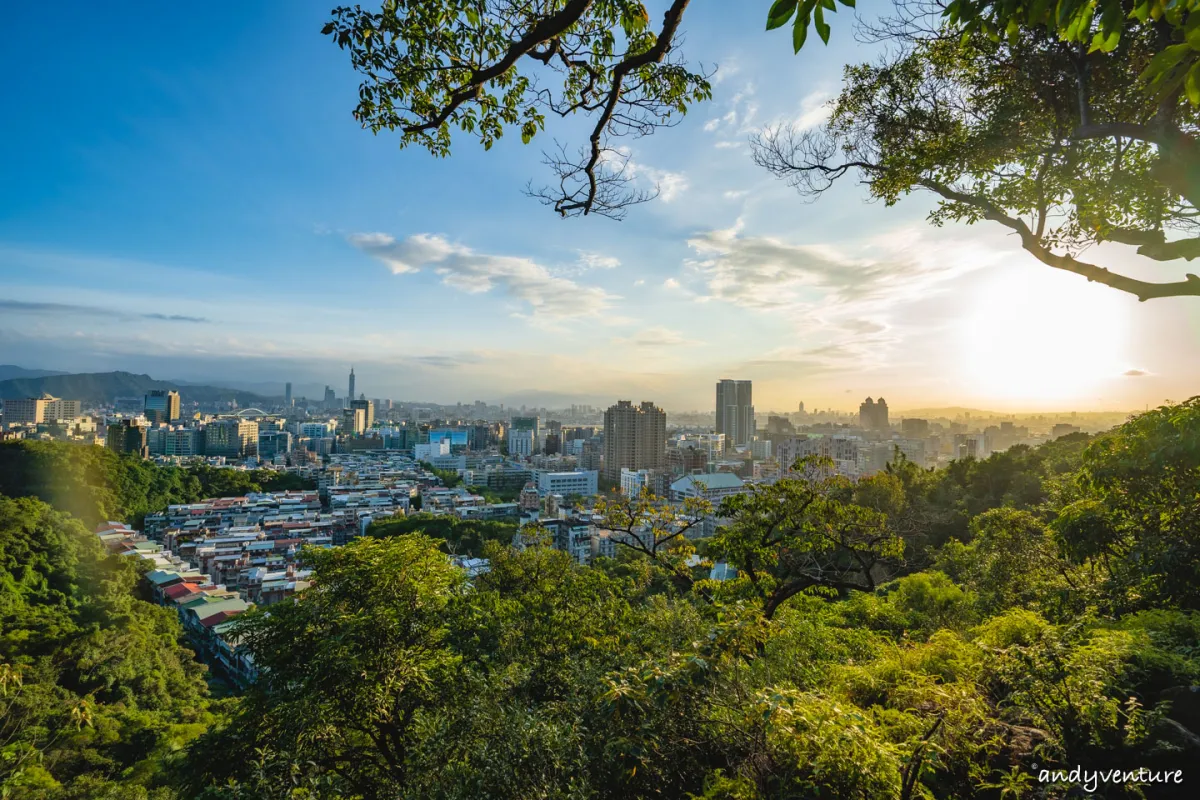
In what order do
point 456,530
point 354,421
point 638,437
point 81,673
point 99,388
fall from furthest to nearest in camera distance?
point 99,388 → point 354,421 → point 638,437 → point 456,530 → point 81,673

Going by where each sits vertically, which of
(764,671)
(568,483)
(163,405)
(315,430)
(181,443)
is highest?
(764,671)

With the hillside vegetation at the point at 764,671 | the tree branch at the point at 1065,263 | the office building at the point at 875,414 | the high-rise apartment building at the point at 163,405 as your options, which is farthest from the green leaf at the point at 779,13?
the high-rise apartment building at the point at 163,405

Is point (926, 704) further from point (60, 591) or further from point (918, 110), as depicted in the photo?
point (60, 591)

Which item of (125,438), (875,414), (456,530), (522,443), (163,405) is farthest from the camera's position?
(163,405)

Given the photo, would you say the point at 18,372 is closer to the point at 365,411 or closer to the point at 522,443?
the point at 365,411

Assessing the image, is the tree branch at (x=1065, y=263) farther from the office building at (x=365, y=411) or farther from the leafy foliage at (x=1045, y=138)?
the office building at (x=365, y=411)

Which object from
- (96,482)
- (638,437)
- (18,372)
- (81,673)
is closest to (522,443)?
(638,437)

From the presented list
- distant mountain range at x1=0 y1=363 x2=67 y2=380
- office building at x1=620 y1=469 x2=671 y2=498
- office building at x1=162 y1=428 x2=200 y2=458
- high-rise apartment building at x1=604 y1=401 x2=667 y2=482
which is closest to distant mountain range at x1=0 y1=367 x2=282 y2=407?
distant mountain range at x1=0 y1=363 x2=67 y2=380
